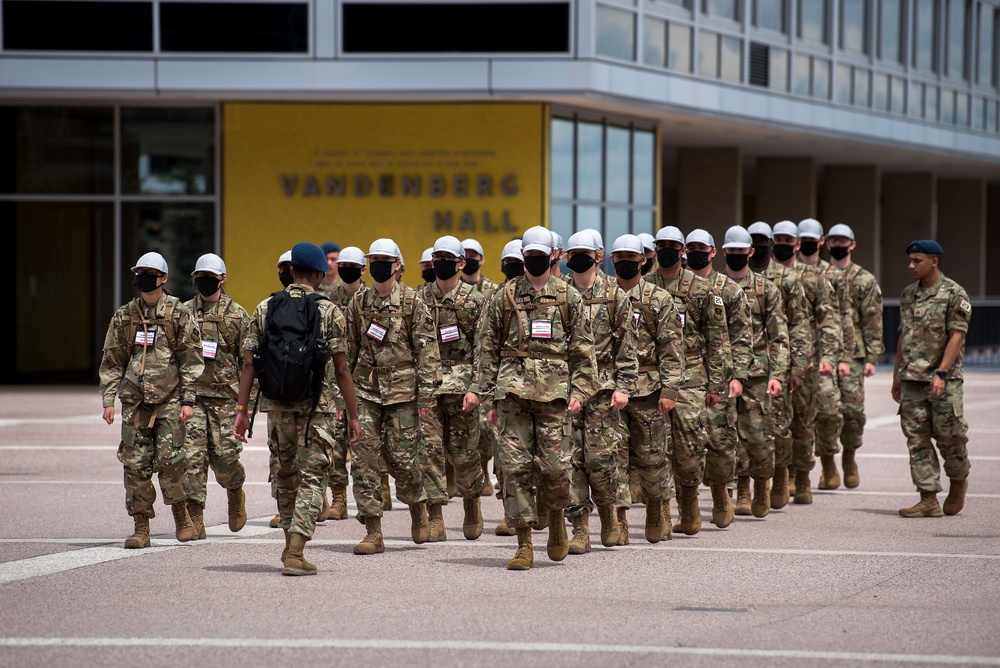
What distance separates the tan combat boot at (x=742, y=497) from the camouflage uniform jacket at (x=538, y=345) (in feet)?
9.67

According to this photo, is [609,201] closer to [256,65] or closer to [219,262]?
[256,65]

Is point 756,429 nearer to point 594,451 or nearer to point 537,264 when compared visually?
point 594,451

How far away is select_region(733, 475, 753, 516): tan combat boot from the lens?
11.5m

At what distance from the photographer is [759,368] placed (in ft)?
36.8

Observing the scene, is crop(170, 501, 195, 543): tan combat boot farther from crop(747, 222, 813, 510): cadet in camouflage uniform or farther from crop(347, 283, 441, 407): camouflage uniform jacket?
crop(747, 222, 813, 510): cadet in camouflage uniform

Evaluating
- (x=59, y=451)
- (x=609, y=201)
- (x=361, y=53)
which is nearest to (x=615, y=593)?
(x=59, y=451)

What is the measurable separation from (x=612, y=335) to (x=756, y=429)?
2289mm

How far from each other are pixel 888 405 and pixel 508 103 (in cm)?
821

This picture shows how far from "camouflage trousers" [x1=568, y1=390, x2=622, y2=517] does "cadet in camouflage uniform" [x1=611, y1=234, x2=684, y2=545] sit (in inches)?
10.1

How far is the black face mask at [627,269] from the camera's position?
32.8ft

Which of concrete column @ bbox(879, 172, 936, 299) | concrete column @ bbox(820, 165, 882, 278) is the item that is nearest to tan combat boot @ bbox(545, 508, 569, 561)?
concrete column @ bbox(820, 165, 882, 278)

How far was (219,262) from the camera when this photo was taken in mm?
10602

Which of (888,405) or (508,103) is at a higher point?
(508,103)

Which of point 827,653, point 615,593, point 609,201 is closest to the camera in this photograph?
point 827,653
